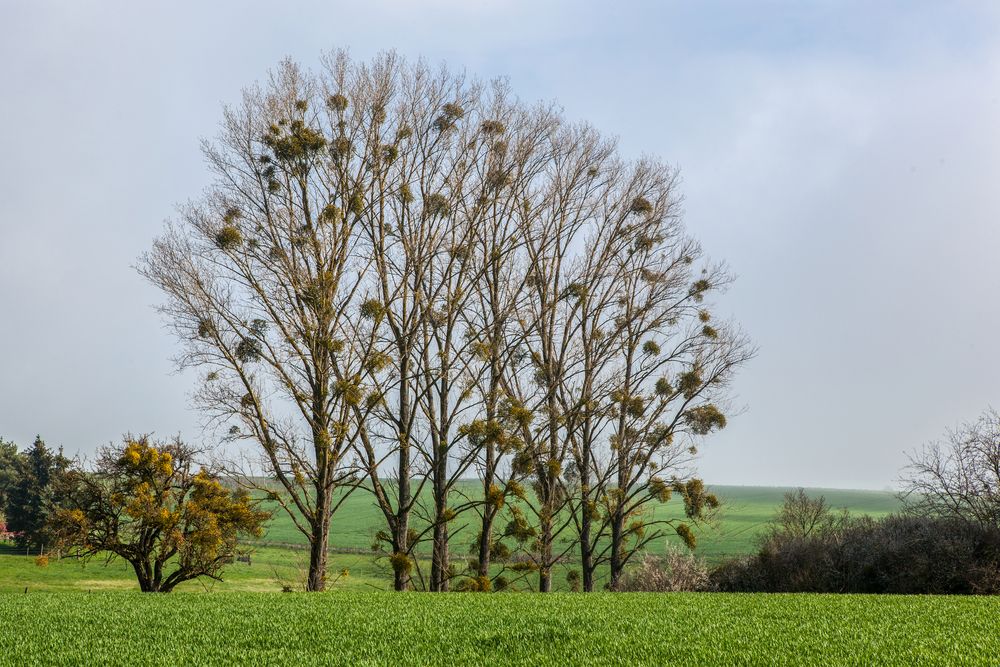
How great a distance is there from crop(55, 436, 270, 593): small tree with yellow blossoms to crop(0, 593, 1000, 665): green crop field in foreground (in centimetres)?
1060

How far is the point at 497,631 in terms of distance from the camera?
11.5 m

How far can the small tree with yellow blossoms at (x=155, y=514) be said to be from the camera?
87.0 ft

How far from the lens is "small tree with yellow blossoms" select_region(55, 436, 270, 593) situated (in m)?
26.5

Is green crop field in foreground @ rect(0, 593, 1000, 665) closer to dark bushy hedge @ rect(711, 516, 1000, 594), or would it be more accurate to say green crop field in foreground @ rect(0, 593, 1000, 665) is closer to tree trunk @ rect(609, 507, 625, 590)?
dark bushy hedge @ rect(711, 516, 1000, 594)

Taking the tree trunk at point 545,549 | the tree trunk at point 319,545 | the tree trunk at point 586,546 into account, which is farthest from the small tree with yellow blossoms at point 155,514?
the tree trunk at point 586,546

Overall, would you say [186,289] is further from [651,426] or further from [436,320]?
[651,426]

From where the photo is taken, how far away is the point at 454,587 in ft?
89.1

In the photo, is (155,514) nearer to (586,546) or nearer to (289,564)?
(586,546)

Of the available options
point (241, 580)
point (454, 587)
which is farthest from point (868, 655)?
point (241, 580)

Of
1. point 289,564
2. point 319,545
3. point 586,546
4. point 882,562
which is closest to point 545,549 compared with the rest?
point 586,546

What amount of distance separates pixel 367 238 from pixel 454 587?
42.4 feet

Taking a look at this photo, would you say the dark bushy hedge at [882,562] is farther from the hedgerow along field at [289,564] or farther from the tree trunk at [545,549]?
the tree trunk at [545,549]

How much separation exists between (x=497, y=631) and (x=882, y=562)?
824 inches

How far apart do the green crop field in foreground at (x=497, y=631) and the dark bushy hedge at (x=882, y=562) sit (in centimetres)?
1026
